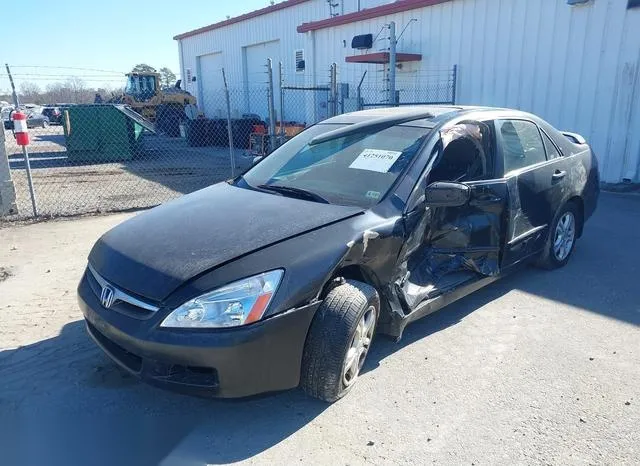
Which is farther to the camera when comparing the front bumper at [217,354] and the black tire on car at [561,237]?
the black tire on car at [561,237]

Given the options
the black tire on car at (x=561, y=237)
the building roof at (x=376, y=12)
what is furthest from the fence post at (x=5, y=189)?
the building roof at (x=376, y=12)

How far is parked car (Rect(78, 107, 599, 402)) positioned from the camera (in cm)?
249

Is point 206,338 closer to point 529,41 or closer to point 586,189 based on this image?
point 586,189

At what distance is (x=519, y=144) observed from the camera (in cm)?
446

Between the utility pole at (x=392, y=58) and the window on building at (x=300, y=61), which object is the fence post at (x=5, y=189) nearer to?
the utility pole at (x=392, y=58)

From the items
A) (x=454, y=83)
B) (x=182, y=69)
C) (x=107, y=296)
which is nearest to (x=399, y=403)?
(x=107, y=296)

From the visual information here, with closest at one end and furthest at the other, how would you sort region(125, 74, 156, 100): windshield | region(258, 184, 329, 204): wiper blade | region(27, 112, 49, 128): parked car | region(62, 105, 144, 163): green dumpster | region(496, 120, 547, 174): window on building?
region(258, 184, 329, 204): wiper blade, region(496, 120, 547, 174): window on building, region(62, 105, 144, 163): green dumpster, region(125, 74, 156, 100): windshield, region(27, 112, 49, 128): parked car

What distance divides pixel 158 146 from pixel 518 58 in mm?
13938

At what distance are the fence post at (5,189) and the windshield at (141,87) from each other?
20.8 m

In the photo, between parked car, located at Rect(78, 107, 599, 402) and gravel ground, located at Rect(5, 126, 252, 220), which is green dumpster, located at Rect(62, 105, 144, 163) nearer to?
gravel ground, located at Rect(5, 126, 252, 220)

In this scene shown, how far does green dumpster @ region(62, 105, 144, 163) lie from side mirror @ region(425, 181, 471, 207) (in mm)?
13098

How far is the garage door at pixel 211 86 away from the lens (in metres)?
26.8

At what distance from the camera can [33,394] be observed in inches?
119

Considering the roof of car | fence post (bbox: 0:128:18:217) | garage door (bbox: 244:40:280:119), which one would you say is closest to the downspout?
garage door (bbox: 244:40:280:119)
